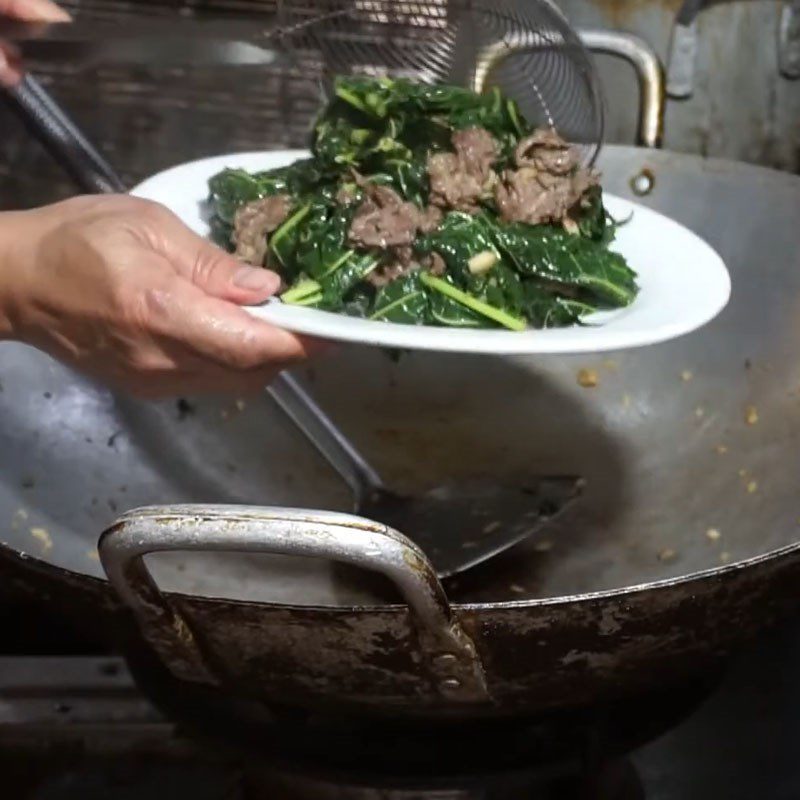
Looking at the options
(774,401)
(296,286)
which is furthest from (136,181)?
(774,401)

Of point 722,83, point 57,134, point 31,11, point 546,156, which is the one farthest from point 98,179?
point 722,83

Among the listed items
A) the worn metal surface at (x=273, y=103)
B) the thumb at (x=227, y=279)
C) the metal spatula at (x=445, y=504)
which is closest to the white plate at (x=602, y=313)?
the thumb at (x=227, y=279)

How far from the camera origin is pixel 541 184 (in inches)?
33.4

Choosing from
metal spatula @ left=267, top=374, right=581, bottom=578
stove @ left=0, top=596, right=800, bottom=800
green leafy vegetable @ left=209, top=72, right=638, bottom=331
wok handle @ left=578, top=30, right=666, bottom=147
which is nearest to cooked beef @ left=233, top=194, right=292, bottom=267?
green leafy vegetable @ left=209, top=72, right=638, bottom=331

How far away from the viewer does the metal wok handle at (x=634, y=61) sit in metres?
1.18

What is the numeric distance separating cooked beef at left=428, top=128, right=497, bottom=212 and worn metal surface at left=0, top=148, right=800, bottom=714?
0.19m

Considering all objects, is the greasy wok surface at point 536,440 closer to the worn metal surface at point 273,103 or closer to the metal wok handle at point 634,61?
the metal wok handle at point 634,61

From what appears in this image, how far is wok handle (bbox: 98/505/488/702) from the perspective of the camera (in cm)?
57

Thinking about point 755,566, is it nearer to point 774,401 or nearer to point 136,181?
point 774,401

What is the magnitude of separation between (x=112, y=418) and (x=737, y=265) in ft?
2.19

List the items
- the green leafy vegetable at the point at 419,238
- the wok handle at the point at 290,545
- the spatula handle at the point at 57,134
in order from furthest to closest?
1. the spatula handle at the point at 57,134
2. the green leafy vegetable at the point at 419,238
3. the wok handle at the point at 290,545

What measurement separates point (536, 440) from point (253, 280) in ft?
1.51

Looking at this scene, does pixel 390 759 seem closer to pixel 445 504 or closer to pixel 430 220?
pixel 445 504

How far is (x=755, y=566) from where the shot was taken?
645 mm
